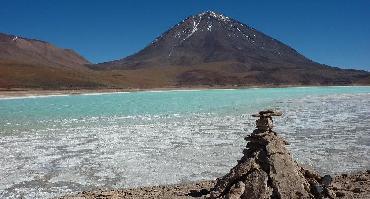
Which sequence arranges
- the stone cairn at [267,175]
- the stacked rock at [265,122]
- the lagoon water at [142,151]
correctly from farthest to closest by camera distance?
the lagoon water at [142,151] → the stacked rock at [265,122] → the stone cairn at [267,175]

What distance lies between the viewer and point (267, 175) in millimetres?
6914

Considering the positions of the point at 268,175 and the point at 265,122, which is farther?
the point at 265,122

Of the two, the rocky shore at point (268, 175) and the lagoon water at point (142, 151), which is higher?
the rocky shore at point (268, 175)

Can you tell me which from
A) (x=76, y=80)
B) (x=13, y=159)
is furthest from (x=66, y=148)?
(x=76, y=80)

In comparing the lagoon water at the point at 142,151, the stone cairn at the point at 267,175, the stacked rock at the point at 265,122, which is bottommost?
the lagoon water at the point at 142,151

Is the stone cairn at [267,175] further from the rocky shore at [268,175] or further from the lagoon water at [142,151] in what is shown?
the lagoon water at [142,151]

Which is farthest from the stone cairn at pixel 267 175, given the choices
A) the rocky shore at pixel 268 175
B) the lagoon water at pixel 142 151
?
the lagoon water at pixel 142 151

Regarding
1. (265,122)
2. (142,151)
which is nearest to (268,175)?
(265,122)

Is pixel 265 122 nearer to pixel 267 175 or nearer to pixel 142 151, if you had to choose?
pixel 267 175

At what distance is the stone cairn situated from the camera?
Result: 6.77 meters

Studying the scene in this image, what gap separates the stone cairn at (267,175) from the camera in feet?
22.2

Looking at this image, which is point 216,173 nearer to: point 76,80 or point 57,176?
point 57,176

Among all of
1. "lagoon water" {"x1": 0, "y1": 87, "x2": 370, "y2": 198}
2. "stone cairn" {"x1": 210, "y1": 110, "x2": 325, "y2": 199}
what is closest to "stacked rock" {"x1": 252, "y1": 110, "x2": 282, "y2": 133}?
"stone cairn" {"x1": 210, "y1": 110, "x2": 325, "y2": 199}

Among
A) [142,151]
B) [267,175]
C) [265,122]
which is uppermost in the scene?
[265,122]
